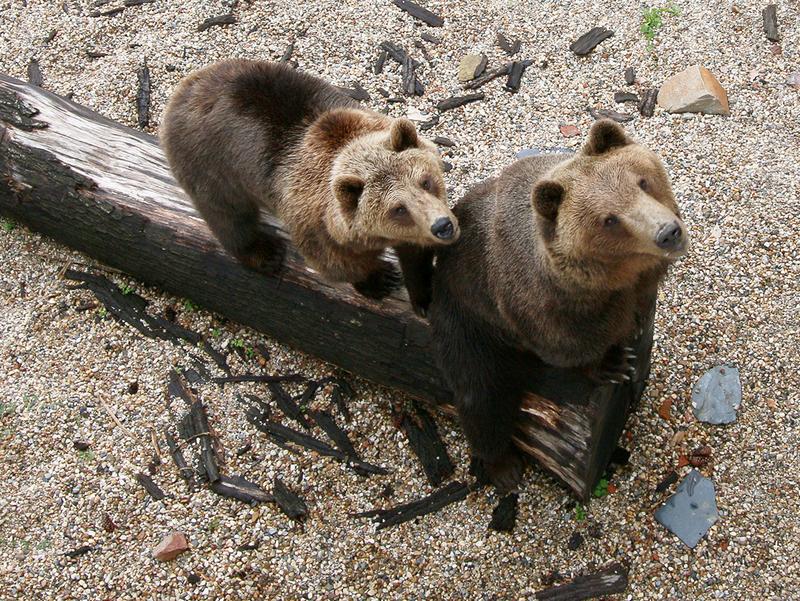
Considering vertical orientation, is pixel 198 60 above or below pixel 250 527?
above

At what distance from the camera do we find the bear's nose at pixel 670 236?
3.43 m

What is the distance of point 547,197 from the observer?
3.78 metres

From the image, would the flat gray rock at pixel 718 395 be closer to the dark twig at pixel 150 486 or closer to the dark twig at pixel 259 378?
the dark twig at pixel 259 378

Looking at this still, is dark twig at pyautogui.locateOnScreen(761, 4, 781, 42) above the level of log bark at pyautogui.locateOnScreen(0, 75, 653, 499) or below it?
above

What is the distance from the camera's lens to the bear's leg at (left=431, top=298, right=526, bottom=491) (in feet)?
15.5

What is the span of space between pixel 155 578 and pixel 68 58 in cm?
562

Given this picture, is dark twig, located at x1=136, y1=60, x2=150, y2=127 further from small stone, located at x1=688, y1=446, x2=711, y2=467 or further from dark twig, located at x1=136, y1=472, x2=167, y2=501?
small stone, located at x1=688, y1=446, x2=711, y2=467

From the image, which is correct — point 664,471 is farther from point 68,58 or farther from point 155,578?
point 68,58

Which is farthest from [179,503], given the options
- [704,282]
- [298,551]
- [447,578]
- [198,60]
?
[198,60]

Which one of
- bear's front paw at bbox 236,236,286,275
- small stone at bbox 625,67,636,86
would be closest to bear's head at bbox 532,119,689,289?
bear's front paw at bbox 236,236,286,275

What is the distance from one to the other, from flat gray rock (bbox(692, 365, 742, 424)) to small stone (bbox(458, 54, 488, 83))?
3592mm

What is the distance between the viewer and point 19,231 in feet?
22.9

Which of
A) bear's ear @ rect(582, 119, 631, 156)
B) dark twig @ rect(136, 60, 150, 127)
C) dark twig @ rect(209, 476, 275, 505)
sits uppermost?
bear's ear @ rect(582, 119, 631, 156)

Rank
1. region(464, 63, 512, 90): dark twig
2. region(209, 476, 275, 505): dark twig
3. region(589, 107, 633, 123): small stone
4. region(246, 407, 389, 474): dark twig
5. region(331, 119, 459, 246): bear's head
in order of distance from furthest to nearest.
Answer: region(464, 63, 512, 90): dark twig, region(589, 107, 633, 123): small stone, region(246, 407, 389, 474): dark twig, region(209, 476, 275, 505): dark twig, region(331, 119, 459, 246): bear's head
